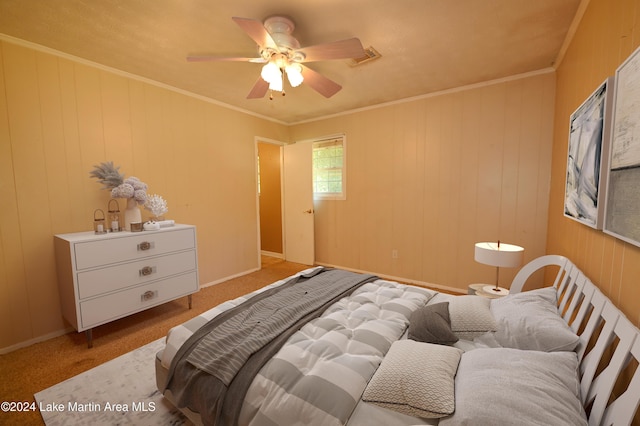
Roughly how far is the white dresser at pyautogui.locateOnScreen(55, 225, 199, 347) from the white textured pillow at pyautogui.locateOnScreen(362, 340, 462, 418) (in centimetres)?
231

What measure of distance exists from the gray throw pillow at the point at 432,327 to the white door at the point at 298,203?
120 inches

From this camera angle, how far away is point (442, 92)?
317 centimetres

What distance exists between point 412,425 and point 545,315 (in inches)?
36.0

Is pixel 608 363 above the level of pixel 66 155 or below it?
below

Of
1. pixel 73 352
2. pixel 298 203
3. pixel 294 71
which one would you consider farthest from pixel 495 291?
pixel 73 352

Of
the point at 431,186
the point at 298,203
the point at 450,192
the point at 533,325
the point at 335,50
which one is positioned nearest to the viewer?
the point at 533,325

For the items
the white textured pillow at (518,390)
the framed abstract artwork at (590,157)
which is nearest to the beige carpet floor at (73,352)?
the white textured pillow at (518,390)

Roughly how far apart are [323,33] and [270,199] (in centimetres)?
369


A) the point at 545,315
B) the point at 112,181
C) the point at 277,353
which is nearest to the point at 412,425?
the point at 277,353

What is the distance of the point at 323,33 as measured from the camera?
1955 mm

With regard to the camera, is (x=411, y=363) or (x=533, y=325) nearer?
(x=411, y=363)

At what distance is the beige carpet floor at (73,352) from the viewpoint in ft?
5.54

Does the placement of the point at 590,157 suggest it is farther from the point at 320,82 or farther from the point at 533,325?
the point at 320,82

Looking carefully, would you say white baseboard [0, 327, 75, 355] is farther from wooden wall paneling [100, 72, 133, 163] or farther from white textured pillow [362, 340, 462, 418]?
white textured pillow [362, 340, 462, 418]
